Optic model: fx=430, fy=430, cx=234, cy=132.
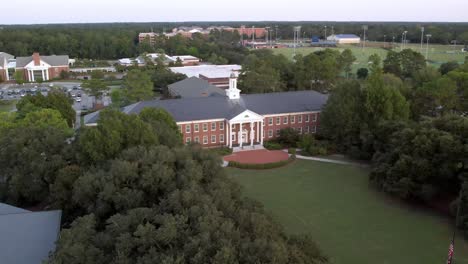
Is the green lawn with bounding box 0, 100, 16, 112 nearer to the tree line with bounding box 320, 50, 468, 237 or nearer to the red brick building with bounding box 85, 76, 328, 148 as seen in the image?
the red brick building with bounding box 85, 76, 328, 148

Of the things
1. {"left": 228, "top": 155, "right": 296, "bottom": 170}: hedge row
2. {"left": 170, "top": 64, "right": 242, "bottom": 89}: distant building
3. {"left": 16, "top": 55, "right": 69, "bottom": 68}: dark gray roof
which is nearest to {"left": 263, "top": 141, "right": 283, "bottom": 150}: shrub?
{"left": 228, "top": 155, "right": 296, "bottom": 170}: hedge row

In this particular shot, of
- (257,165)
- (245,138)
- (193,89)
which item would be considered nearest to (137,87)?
(193,89)

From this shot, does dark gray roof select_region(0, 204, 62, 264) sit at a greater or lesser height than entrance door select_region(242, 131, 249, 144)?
greater

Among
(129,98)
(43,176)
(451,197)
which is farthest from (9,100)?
(451,197)

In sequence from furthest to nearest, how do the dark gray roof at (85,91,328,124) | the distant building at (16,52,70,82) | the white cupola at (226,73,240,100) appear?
the distant building at (16,52,70,82), the white cupola at (226,73,240,100), the dark gray roof at (85,91,328,124)

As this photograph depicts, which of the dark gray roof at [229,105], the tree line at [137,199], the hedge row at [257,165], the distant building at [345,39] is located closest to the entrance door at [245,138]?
the dark gray roof at [229,105]

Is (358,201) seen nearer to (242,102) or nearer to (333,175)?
(333,175)
